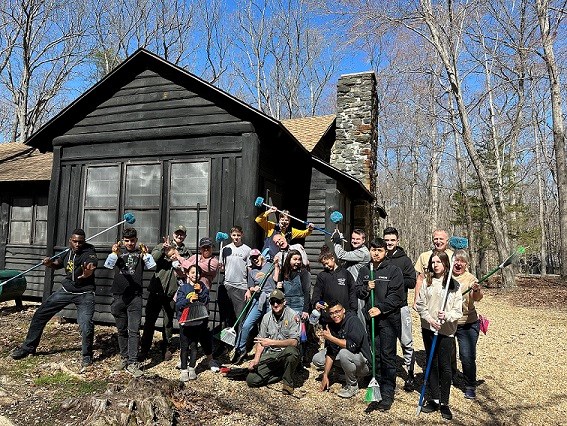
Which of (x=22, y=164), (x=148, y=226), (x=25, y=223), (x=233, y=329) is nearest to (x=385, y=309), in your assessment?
(x=233, y=329)

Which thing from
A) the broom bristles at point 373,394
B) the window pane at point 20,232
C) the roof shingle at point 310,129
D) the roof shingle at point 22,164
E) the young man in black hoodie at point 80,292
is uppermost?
the roof shingle at point 310,129

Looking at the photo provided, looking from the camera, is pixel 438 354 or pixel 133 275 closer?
pixel 438 354

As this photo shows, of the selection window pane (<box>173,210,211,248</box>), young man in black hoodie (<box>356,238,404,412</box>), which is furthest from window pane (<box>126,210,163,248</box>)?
young man in black hoodie (<box>356,238,404,412</box>)

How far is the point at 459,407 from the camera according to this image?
15.3 ft

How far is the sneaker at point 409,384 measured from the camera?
5.13m

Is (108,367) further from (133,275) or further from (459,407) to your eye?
(459,407)

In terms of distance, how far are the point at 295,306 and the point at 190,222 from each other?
2.87m

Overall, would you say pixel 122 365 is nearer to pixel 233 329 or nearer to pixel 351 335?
pixel 233 329

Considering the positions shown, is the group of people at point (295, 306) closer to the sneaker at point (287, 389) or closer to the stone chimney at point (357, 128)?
the sneaker at point (287, 389)

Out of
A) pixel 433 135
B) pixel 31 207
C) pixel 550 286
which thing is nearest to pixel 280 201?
pixel 31 207

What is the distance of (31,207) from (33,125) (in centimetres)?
1662

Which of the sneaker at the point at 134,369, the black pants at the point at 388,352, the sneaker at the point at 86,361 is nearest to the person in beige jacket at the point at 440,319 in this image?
the black pants at the point at 388,352

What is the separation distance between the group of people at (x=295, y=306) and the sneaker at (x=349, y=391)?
1 cm

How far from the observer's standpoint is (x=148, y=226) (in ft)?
25.8
